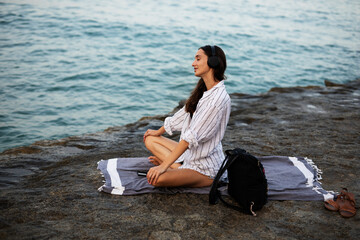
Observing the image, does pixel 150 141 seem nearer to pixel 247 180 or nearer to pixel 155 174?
pixel 155 174

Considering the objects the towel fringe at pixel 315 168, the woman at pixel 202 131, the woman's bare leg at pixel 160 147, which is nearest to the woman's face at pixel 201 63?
the woman at pixel 202 131

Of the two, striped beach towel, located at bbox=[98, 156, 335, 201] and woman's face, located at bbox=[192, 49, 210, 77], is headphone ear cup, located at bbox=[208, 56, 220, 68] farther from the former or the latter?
striped beach towel, located at bbox=[98, 156, 335, 201]

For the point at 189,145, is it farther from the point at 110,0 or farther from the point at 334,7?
the point at 334,7

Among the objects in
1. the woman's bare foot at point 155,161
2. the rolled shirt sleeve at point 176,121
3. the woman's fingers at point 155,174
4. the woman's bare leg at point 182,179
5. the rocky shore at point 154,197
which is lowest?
the rocky shore at point 154,197

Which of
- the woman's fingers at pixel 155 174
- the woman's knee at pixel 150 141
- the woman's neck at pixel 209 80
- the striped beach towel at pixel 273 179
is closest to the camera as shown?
the woman's fingers at pixel 155 174

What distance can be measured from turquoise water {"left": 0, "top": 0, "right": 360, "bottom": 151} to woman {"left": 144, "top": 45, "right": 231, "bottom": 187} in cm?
551

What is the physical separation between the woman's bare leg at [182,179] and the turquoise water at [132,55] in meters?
5.49

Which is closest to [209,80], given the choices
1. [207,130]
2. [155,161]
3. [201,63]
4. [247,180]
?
[201,63]

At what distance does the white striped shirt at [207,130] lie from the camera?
4.16m

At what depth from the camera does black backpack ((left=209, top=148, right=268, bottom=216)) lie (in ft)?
13.1

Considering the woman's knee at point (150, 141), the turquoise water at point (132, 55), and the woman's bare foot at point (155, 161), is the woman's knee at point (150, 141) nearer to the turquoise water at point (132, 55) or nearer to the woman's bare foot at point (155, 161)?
the woman's bare foot at point (155, 161)

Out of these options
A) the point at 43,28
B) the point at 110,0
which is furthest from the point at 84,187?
the point at 110,0

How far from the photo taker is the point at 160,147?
15.8 feet

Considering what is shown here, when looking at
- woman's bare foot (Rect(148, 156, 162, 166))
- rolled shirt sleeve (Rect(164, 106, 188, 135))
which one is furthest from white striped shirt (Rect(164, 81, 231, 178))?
woman's bare foot (Rect(148, 156, 162, 166))
